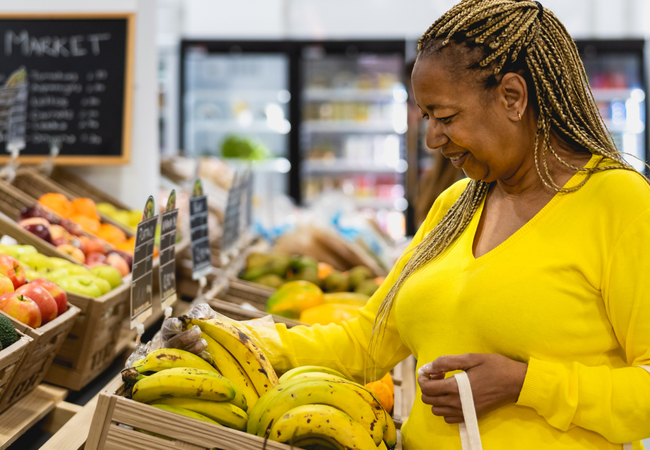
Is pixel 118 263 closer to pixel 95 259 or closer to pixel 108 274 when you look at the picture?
pixel 95 259

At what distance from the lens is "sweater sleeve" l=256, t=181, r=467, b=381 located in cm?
123

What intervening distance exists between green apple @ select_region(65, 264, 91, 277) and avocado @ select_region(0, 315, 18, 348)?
517 millimetres

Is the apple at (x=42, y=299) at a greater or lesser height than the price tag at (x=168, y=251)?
lesser

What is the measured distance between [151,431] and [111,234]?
5.09ft

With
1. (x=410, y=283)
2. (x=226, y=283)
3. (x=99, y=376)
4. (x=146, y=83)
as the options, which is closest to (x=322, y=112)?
(x=146, y=83)

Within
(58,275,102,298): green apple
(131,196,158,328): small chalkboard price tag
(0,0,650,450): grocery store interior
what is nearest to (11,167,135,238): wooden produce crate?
(0,0,650,450): grocery store interior

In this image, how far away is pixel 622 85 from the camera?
19.5 ft

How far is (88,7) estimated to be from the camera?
275 cm

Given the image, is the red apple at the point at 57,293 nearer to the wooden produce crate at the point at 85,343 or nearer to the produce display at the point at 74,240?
the wooden produce crate at the point at 85,343

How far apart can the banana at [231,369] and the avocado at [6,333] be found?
0.35m

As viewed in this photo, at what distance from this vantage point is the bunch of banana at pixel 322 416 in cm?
88

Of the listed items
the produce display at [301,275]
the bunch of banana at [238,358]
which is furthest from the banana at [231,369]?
the produce display at [301,275]

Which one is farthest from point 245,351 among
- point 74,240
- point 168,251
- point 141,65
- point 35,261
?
point 141,65

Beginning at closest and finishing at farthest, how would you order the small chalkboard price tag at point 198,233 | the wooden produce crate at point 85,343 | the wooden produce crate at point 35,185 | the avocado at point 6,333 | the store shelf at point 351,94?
the avocado at point 6,333 < the wooden produce crate at point 85,343 < the small chalkboard price tag at point 198,233 < the wooden produce crate at point 35,185 < the store shelf at point 351,94
